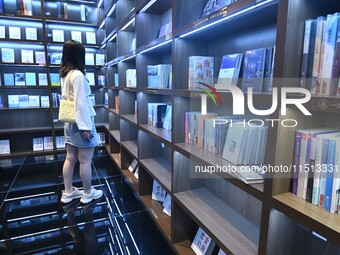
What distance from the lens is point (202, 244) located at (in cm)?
152

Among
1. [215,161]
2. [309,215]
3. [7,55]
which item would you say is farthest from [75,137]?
[7,55]

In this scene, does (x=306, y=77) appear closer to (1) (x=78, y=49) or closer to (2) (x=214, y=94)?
(2) (x=214, y=94)

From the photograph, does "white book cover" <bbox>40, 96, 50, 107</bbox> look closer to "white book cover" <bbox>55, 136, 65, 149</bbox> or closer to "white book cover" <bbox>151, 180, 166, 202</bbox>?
"white book cover" <bbox>55, 136, 65, 149</bbox>

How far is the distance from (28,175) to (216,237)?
2.91 m

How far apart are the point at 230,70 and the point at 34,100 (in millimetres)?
3789

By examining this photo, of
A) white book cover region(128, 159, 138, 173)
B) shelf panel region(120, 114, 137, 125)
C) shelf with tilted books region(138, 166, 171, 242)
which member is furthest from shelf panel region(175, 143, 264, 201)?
white book cover region(128, 159, 138, 173)

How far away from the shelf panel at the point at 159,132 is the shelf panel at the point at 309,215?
93cm

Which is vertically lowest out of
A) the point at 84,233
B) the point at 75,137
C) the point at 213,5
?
the point at 84,233

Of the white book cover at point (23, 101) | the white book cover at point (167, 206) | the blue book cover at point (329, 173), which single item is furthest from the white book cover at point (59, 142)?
the blue book cover at point (329, 173)

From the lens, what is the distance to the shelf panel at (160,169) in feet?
5.97

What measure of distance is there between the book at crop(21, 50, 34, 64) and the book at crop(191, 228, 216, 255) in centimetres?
378

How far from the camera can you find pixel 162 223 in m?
1.88

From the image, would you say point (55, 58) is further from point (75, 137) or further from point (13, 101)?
point (75, 137)

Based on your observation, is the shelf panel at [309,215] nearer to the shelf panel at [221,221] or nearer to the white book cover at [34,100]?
the shelf panel at [221,221]
